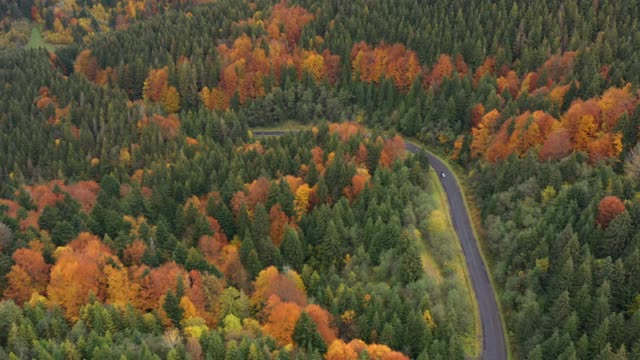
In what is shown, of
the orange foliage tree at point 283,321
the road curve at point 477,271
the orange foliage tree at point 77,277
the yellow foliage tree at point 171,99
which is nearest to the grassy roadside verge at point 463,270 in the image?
the road curve at point 477,271

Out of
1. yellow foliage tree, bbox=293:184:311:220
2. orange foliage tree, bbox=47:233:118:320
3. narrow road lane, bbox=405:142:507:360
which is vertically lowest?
narrow road lane, bbox=405:142:507:360

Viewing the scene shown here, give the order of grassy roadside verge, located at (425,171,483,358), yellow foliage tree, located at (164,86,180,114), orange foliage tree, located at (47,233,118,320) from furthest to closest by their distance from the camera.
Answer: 1. yellow foliage tree, located at (164,86,180,114)
2. grassy roadside verge, located at (425,171,483,358)
3. orange foliage tree, located at (47,233,118,320)

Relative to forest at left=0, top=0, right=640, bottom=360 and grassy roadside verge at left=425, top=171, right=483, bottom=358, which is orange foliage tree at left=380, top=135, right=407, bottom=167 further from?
grassy roadside verge at left=425, top=171, right=483, bottom=358

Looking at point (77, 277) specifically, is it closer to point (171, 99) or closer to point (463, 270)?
point (463, 270)

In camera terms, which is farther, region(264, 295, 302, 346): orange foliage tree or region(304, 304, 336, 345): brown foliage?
region(264, 295, 302, 346): orange foliage tree

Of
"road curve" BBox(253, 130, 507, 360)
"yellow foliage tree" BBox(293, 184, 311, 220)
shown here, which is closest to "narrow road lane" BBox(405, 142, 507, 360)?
"road curve" BBox(253, 130, 507, 360)

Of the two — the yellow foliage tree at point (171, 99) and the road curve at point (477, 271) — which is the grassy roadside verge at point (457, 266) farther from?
the yellow foliage tree at point (171, 99)
